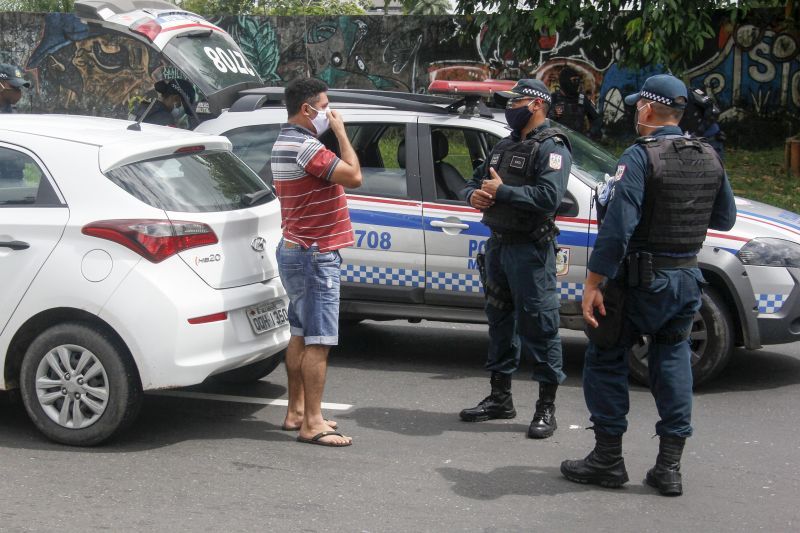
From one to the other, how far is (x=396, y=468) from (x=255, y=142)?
3.02 meters

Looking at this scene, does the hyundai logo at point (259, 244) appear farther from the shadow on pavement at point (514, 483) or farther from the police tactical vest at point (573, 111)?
the police tactical vest at point (573, 111)

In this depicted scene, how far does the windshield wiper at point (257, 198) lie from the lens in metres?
5.80

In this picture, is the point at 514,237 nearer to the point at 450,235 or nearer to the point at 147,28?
the point at 450,235

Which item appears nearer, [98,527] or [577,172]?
[98,527]

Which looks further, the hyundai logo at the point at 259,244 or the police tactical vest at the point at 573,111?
the police tactical vest at the point at 573,111

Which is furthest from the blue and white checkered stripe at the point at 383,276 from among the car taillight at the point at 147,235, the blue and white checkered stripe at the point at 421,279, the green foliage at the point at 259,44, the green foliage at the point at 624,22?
the green foliage at the point at 259,44

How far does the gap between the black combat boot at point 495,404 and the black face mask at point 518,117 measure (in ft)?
4.48

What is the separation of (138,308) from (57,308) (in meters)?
0.45

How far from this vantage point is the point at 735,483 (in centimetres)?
500

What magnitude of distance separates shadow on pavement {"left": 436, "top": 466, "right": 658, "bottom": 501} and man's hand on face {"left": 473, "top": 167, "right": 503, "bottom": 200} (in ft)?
4.55

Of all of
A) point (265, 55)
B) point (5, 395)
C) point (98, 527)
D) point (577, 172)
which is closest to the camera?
point (98, 527)

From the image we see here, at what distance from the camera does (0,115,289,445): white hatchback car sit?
5145 mm

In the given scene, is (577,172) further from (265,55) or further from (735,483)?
(265,55)

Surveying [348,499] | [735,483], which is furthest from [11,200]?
[735,483]
